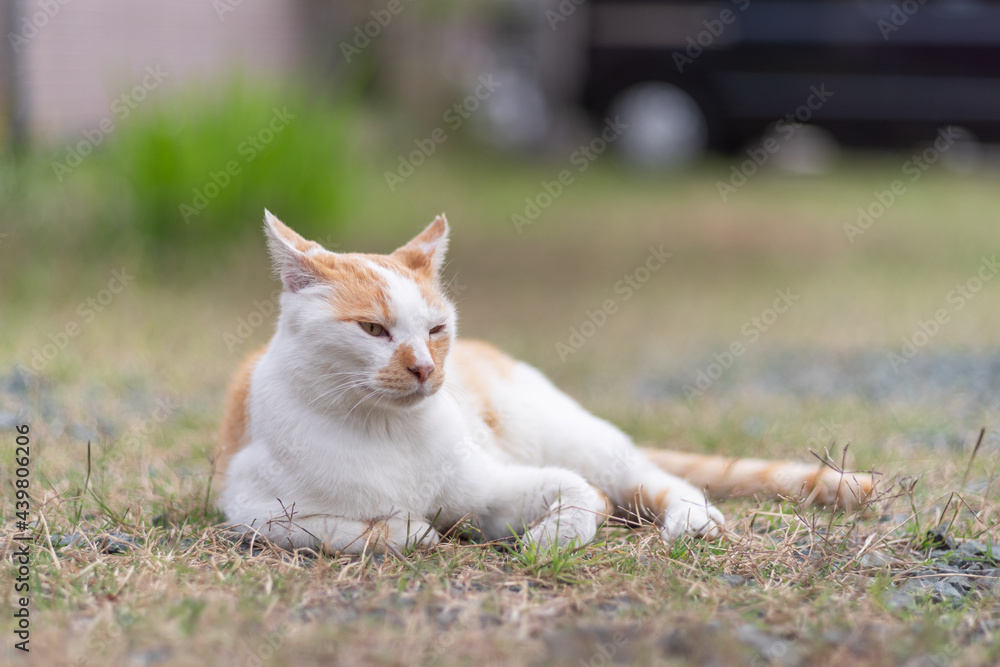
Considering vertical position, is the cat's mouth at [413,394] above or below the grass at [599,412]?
above

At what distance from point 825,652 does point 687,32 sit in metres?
9.84

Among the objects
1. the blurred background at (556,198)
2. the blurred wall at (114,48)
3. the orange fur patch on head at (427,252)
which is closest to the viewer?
the orange fur patch on head at (427,252)

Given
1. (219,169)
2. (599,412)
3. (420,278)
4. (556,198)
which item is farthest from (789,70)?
(420,278)

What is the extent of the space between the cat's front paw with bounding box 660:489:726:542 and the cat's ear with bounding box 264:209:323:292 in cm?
100

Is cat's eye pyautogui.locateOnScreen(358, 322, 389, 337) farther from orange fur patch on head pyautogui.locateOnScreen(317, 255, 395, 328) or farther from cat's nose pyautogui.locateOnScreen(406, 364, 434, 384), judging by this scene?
cat's nose pyautogui.locateOnScreen(406, 364, 434, 384)

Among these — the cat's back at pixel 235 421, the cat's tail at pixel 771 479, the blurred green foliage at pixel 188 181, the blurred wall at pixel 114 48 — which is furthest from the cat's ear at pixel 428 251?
the blurred wall at pixel 114 48

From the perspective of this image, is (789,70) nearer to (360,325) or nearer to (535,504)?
(535,504)

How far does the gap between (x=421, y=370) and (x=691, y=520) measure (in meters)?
0.74

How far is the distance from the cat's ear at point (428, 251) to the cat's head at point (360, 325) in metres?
0.10

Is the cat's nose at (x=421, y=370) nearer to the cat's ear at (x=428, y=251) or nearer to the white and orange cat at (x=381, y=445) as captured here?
the white and orange cat at (x=381, y=445)

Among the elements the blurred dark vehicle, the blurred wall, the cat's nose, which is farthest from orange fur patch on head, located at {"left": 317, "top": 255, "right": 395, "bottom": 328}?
the blurred dark vehicle

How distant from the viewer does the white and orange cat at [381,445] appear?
7.06 ft

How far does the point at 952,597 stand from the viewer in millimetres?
2051

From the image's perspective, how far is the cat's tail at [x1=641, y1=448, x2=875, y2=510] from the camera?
2.47 meters
